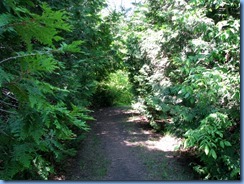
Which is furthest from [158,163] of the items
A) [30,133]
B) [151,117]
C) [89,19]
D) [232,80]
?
[30,133]

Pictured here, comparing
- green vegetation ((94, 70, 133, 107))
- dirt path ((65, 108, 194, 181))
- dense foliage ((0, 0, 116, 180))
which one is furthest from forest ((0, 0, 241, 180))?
green vegetation ((94, 70, 133, 107))

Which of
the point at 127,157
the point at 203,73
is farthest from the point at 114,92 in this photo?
the point at 203,73

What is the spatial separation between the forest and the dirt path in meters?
0.28

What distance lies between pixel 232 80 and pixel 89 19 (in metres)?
2.35

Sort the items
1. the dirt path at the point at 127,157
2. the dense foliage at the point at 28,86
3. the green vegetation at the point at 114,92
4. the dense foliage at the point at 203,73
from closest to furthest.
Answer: the dense foliage at the point at 28,86
the dense foliage at the point at 203,73
the dirt path at the point at 127,157
the green vegetation at the point at 114,92

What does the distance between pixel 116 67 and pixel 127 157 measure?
2.39 meters

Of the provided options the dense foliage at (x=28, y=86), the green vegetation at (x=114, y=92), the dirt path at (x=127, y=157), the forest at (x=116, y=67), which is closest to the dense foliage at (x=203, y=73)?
the forest at (x=116, y=67)

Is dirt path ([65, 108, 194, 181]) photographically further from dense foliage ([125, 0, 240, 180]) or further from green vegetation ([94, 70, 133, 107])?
green vegetation ([94, 70, 133, 107])

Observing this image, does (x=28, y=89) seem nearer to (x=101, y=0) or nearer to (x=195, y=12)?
(x=195, y=12)

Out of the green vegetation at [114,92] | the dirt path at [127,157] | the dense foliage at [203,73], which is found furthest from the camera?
the green vegetation at [114,92]

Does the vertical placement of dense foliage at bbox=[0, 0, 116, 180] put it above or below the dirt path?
above

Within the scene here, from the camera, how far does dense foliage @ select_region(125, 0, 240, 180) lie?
200cm

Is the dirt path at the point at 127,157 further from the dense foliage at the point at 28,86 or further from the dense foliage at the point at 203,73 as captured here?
the dense foliage at the point at 28,86

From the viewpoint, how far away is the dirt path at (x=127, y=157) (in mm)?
3215
